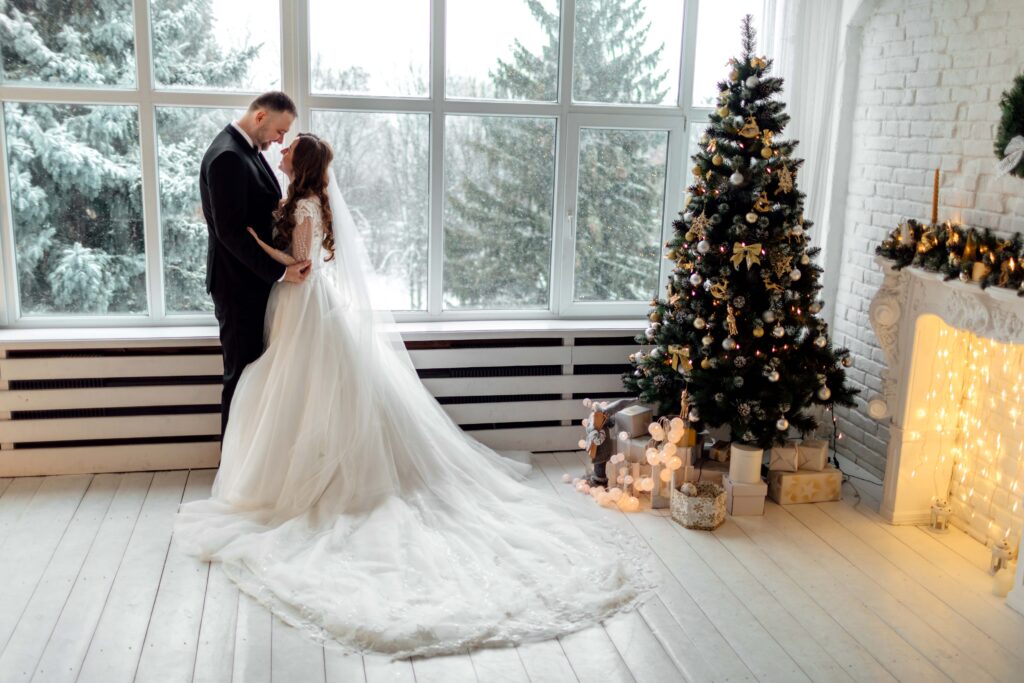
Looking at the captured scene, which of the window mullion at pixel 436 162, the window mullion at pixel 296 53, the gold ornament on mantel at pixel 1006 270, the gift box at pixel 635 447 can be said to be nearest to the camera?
the gold ornament on mantel at pixel 1006 270

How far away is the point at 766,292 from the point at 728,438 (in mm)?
1004

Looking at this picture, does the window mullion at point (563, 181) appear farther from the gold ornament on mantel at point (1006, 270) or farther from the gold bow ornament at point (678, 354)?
the gold ornament on mantel at point (1006, 270)

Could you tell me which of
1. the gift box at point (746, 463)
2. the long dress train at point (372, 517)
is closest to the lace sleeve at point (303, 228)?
the long dress train at point (372, 517)

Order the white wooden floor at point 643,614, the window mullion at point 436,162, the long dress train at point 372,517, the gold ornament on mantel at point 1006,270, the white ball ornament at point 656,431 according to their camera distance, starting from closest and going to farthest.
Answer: the white wooden floor at point 643,614
the long dress train at point 372,517
the gold ornament on mantel at point 1006,270
the white ball ornament at point 656,431
the window mullion at point 436,162

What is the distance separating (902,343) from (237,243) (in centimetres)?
288

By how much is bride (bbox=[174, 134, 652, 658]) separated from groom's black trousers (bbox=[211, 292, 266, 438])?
8cm

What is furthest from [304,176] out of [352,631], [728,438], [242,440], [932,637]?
[932,637]

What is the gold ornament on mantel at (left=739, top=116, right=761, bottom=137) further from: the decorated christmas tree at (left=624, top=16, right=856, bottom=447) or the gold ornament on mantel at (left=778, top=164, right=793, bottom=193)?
the gold ornament on mantel at (left=778, top=164, right=793, bottom=193)

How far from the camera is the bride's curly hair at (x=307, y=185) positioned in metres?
4.09

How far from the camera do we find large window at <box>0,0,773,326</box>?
4.56 metres

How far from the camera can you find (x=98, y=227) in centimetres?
468

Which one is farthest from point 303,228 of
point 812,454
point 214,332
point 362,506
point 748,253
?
point 812,454

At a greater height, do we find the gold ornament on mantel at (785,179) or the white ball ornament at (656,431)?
the gold ornament on mantel at (785,179)

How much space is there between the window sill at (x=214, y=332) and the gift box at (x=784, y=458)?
995mm
